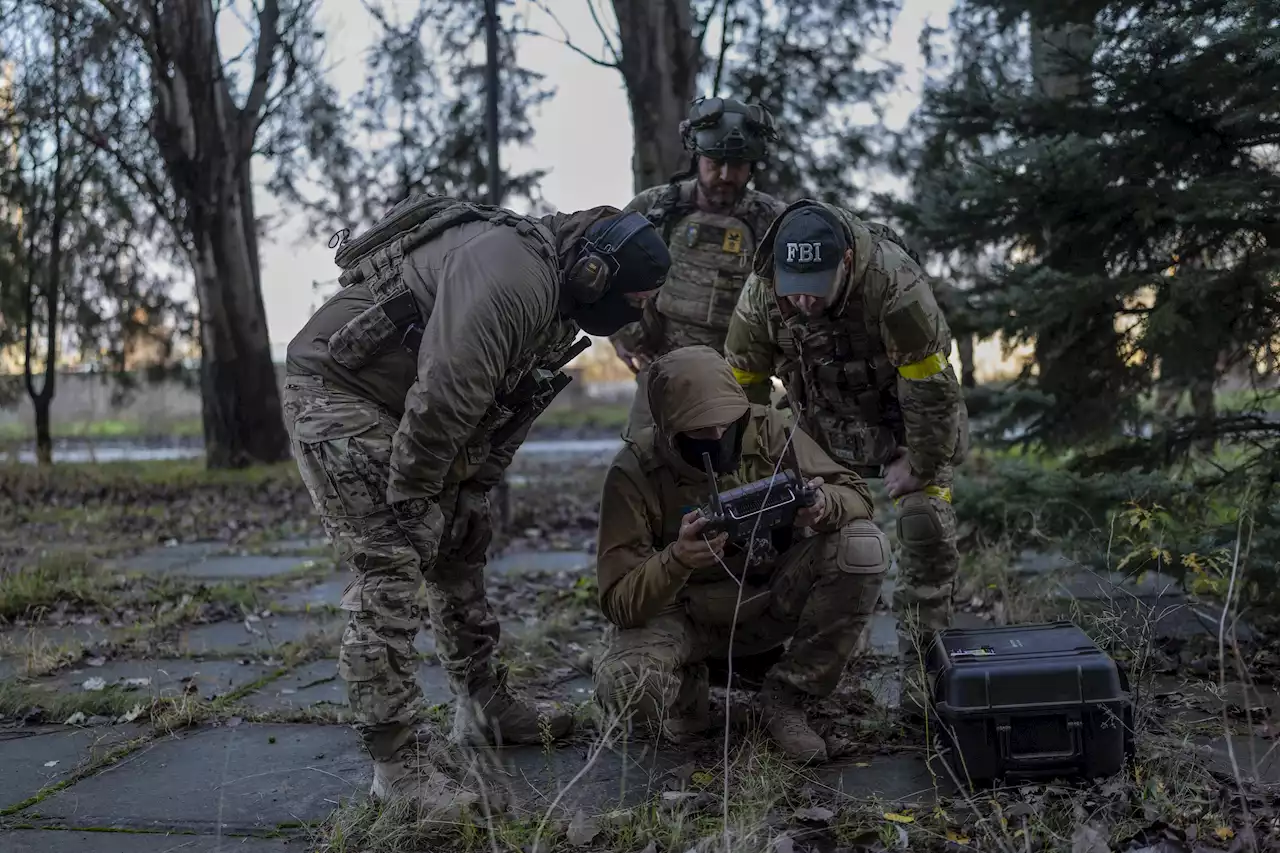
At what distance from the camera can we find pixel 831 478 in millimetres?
3572

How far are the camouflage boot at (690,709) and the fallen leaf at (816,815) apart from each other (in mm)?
697

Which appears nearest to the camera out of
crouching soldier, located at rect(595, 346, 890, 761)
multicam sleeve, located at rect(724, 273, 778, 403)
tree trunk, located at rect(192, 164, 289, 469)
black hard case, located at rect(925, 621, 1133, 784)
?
black hard case, located at rect(925, 621, 1133, 784)

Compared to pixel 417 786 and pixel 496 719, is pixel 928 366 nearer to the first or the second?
pixel 496 719

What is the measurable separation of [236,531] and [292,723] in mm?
4955

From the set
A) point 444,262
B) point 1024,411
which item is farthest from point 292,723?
point 1024,411

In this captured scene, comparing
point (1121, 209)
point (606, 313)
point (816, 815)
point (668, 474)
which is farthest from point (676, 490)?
point (1121, 209)

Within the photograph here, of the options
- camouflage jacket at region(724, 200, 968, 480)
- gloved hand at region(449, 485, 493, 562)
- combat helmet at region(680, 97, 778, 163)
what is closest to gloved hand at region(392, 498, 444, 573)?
gloved hand at region(449, 485, 493, 562)

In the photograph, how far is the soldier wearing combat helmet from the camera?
15.0 feet

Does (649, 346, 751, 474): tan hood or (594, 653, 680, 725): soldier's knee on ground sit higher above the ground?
(649, 346, 751, 474): tan hood

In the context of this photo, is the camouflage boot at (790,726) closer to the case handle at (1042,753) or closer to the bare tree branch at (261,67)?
the case handle at (1042,753)

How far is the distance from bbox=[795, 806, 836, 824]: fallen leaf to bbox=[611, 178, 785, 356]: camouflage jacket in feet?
8.17

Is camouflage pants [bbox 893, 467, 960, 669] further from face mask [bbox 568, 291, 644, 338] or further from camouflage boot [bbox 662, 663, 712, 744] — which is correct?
face mask [bbox 568, 291, 644, 338]

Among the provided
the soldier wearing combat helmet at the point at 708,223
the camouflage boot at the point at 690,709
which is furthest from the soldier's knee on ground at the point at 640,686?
the soldier wearing combat helmet at the point at 708,223

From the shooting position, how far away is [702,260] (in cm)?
484
